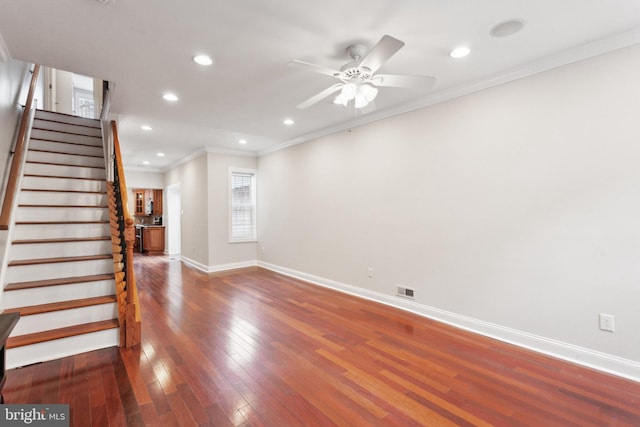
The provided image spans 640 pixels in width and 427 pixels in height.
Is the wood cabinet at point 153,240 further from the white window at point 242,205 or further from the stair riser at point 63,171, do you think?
the stair riser at point 63,171

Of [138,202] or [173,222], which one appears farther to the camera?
[138,202]

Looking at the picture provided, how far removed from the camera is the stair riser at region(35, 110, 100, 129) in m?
4.64

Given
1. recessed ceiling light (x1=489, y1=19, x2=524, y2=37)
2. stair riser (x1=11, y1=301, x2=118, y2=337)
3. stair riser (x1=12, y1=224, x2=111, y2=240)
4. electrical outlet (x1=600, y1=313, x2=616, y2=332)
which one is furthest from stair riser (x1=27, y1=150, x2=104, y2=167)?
electrical outlet (x1=600, y1=313, x2=616, y2=332)

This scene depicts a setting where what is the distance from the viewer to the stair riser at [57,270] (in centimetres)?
275

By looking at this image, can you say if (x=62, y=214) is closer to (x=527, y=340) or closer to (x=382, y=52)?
(x=382, y=52)

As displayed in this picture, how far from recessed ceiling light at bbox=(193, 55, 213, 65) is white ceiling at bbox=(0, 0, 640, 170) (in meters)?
0.06

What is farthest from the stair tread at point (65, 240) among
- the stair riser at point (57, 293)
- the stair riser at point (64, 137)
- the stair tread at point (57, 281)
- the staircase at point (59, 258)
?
the stair riser at point (64, 137)

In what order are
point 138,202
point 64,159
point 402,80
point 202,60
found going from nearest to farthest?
1. point 402,80
2. point 202,60
3. point 64,159
4. point 138,202

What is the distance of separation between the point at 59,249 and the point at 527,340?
4838 millimetres

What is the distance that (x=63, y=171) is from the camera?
3.91 m

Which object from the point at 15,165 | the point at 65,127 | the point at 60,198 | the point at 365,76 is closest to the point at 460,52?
the point at 365,76

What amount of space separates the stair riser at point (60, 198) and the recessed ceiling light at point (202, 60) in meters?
2.45

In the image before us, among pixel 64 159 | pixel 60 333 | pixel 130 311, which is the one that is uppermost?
pixel 64 159

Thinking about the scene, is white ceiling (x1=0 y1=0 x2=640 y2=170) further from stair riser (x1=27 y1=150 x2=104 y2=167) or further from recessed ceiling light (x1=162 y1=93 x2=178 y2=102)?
stair riser (x1=27 y1=150 x2=104 y2=167)
